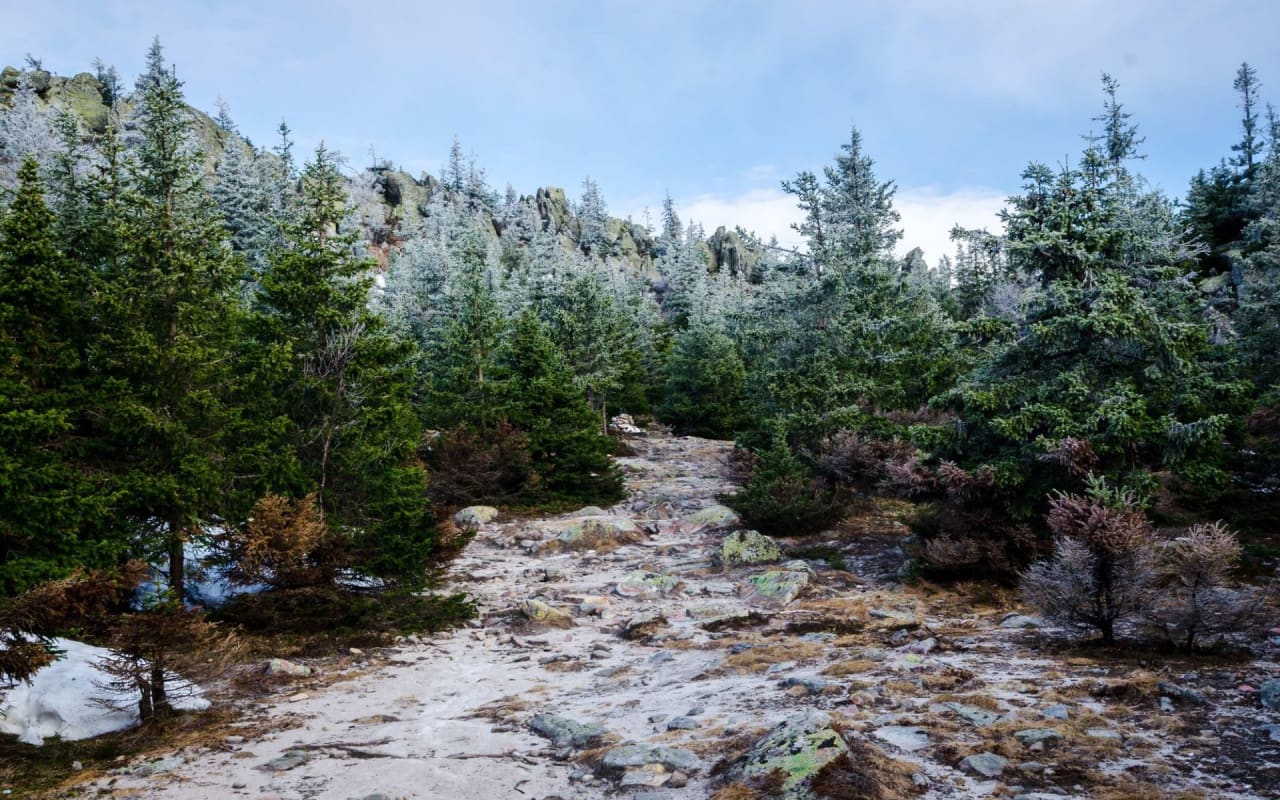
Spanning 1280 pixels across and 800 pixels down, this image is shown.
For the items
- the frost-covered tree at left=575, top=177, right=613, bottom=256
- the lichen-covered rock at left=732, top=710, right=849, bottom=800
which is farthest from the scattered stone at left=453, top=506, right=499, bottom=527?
the frost-covered tree at left=575, top=177, right=613, bottom=256

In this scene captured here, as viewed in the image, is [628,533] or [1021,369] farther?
[628,533]

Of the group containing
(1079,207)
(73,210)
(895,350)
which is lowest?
(895,350)

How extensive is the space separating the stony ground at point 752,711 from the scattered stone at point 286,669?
41cm

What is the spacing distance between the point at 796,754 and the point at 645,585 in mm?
9735

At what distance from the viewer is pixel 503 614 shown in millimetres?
13445

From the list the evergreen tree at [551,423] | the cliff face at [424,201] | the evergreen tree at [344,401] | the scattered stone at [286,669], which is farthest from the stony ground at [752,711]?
the cliff face at [424,201]

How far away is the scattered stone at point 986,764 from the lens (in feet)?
17.1

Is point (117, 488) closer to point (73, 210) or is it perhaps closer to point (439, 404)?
point (73, 210)

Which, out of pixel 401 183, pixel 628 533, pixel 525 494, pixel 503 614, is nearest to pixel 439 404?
pixel 525 494

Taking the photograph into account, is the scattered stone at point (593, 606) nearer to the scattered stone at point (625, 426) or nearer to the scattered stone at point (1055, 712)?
the scattered stone at point (1055, 712)

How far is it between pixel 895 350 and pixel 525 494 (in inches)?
525

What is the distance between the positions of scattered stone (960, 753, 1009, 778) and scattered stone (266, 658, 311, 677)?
9155 mm

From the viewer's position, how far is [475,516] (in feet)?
71.5

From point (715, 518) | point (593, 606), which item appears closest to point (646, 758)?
point (593, 606)
